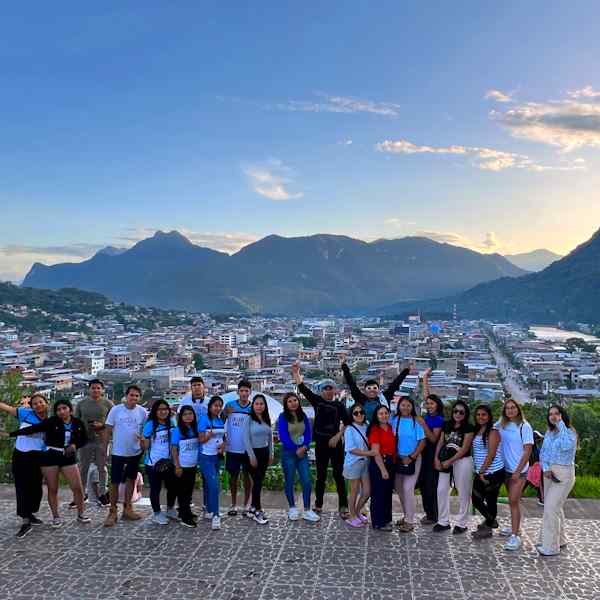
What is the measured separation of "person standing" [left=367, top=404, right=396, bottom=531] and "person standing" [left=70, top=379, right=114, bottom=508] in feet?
7.68

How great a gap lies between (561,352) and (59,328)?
6809 centimetres

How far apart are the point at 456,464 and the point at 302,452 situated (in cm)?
122

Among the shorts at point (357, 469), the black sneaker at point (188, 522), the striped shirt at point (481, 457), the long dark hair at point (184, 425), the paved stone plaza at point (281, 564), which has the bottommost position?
the paved stone plaza at point (281, 564)

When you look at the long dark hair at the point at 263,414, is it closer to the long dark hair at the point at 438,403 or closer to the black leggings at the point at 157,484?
the black leggings at the point at 157,484

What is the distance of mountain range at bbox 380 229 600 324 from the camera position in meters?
90.3

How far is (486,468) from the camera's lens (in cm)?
411

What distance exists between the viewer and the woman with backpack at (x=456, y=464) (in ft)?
13.8

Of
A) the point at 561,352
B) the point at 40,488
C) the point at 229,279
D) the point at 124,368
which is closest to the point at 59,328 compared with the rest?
the point at 124,368

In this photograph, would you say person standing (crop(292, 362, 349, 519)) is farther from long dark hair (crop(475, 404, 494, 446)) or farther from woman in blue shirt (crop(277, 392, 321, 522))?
long dark hair (crop(475, 404, 494, 446))

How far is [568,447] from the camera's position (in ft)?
12.6

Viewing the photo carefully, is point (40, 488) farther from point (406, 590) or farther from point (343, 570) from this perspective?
point (406, 590)

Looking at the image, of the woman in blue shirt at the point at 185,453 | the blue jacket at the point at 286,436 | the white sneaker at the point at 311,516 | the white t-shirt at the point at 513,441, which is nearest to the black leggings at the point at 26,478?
the woman in blue shirt at the point at 185,453

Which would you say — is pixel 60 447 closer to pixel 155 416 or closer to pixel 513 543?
pixel 155 416

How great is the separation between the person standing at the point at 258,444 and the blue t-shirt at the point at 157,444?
0.64m
